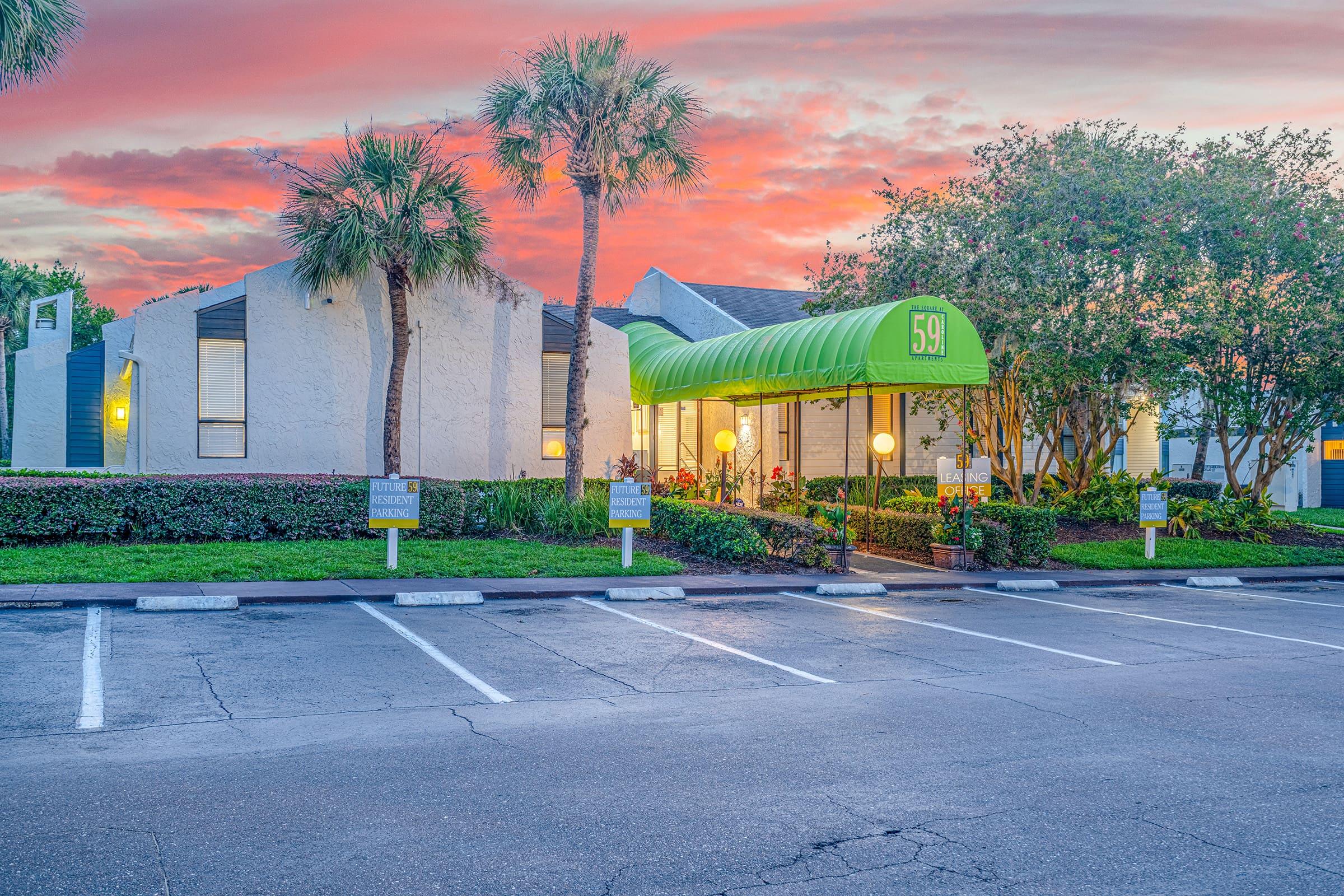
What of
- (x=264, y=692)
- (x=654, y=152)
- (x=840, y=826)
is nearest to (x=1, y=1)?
(x=654, y=152)

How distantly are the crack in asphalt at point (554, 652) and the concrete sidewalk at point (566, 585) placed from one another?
1.59 m

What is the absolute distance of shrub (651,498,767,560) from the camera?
16094mm

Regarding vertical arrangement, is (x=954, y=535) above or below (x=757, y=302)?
below

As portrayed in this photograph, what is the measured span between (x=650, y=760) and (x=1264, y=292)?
61.8 feet

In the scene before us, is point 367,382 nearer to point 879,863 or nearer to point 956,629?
point 956,629

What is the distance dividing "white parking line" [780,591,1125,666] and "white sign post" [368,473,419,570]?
17.2 ft

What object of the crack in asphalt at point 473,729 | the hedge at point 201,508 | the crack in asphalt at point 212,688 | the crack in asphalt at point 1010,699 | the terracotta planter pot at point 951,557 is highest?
the hedge at point 201,508

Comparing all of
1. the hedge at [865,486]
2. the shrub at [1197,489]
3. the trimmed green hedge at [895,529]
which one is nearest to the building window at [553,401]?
the hedge at [865,486]

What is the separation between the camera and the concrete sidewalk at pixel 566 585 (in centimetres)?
1182

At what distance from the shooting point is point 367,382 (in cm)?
2055

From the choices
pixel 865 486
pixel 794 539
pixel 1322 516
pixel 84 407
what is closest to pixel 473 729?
pixel 794 539

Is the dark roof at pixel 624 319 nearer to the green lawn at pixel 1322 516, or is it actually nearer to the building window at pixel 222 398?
the building window at pixel 222 398

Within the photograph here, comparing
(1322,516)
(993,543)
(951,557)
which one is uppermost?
(993,543)

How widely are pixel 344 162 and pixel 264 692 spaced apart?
44.2 feet
